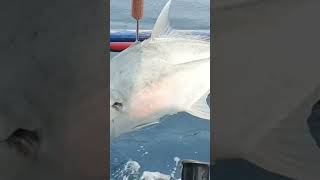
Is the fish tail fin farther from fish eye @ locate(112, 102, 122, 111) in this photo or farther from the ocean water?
fish eye @ locate(112, 102, 122, 111)

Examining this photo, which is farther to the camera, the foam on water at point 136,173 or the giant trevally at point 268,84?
the foam on water at point 136,173

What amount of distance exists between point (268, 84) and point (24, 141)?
42 centimetres

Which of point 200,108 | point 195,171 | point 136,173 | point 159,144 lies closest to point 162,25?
point 200,108

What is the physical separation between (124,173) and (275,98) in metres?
1.36

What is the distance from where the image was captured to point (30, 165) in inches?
29.6

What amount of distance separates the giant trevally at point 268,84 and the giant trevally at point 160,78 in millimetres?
1337

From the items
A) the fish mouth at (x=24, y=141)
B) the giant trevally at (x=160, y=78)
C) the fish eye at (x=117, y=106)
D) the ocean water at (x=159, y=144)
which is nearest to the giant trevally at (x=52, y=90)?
the fish mouth at (x=24, y=141)

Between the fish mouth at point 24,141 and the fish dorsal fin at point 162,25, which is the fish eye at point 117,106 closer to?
the fish dorsal fin at point 162,25

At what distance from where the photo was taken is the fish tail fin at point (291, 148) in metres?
0.69

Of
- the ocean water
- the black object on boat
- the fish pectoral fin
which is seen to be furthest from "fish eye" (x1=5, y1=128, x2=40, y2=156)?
the fish pectoral fin

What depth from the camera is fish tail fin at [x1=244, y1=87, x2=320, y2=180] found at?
685 mm

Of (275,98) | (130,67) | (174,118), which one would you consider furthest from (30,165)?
(174,118)

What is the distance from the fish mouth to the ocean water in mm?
1012

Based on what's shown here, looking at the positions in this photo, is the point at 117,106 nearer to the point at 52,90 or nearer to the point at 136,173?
the point at 136,173
